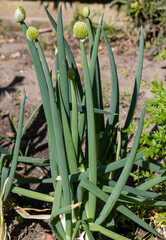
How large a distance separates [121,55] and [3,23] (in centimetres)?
204

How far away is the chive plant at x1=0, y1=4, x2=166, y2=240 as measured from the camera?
1142 mm

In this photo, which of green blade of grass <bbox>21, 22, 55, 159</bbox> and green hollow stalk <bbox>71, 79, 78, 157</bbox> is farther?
green hollow stalk <bbox>71, 79, 78, 157</bbox>

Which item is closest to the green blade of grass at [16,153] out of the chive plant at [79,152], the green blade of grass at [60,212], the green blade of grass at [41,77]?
the chive plant at [79,152]

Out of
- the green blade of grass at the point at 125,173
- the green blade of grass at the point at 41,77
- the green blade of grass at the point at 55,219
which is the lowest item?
the green blade of grass at the point at 55,219

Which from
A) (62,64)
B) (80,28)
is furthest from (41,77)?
(80,28)

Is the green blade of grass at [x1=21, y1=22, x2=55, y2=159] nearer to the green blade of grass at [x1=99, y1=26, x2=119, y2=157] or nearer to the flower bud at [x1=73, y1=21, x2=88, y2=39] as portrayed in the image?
the flower bud at [x1=73, y1=21, x2=88, y2=39]

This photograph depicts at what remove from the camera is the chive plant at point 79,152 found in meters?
1.14

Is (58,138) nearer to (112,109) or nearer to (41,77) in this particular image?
(41,77)

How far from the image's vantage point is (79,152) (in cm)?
143

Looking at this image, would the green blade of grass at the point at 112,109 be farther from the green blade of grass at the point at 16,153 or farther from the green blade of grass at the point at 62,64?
the green blade of grass at the point at 16,153

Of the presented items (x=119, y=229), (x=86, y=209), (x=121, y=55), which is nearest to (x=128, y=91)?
(x=121, y=55)

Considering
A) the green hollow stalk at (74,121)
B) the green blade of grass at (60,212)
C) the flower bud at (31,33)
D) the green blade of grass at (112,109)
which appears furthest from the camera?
the green blade of grass at (112,109)

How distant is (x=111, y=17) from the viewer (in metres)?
4.29

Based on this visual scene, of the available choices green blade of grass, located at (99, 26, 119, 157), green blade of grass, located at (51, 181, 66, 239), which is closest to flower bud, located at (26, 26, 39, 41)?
green blade of grass, located at (99, 26, 119, 157)
